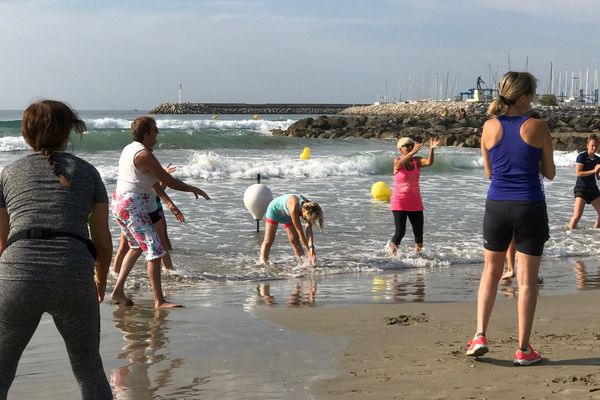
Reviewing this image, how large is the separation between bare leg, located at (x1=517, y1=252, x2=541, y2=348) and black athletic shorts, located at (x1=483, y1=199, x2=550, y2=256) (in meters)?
0.06

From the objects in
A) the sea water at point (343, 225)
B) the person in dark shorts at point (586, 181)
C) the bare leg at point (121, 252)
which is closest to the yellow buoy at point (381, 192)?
the sea water at point (343, 225)

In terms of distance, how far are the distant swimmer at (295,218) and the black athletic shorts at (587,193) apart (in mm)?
5339

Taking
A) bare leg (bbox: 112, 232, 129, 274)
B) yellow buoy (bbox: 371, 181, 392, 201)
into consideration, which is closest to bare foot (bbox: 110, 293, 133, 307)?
bare leg (bbox: 112, 232, 129, 274)

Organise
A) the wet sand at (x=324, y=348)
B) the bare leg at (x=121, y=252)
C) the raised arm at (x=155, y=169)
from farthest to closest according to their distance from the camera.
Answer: the bare leg at (x=121, y=252)
the raised arm at (x=155, y=169)
the wet sand at (x=324, y=348)

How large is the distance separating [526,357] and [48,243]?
3.01m

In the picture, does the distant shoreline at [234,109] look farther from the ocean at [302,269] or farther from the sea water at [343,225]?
the ocean at [302,269]

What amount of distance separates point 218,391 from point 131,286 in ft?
14.6

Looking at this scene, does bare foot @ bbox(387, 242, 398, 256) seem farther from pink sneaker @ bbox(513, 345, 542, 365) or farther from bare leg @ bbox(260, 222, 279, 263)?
pink sneaker @ bbox(513, 345, 542, 365)

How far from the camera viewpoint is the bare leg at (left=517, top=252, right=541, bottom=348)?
5.37m

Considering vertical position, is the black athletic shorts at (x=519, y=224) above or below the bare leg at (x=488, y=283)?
above

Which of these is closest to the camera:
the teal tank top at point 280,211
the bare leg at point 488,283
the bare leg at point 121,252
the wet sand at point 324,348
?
the wet sand at point 324,348

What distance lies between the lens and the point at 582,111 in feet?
276

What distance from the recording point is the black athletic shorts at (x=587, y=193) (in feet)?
45.1

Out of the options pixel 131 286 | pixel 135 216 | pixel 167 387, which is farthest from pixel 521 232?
pixel 131 286
